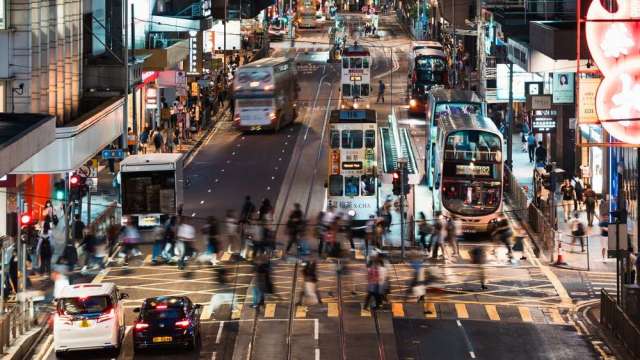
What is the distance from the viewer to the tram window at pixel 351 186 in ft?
168

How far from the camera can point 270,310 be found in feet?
124

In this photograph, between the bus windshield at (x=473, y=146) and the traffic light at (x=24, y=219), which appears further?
the bus windshield at (x=473, y=146)

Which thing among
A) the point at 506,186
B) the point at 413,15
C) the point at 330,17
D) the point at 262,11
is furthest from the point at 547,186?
the point at 330,17

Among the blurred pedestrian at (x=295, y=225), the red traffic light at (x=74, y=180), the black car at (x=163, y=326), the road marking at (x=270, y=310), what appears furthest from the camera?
the red traffic light at (x=74, y=180)

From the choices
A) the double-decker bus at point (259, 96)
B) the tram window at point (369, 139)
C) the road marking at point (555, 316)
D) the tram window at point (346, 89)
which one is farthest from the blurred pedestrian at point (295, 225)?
the tram window at point (346, 89)

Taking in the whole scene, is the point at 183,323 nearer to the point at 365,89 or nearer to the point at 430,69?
the point at 365,89

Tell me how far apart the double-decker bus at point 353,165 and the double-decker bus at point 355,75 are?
1269 inches

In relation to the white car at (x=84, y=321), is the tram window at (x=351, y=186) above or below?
Result: above

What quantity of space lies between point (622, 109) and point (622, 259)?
6632 mm

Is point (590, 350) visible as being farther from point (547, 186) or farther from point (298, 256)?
point (547, 186)

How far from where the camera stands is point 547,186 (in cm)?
5462

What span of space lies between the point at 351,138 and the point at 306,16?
4628 inches

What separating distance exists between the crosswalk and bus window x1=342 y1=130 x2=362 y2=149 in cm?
1446

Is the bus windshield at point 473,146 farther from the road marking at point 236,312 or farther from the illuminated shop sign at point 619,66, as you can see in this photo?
the illuminated shop sign at point 619,66
